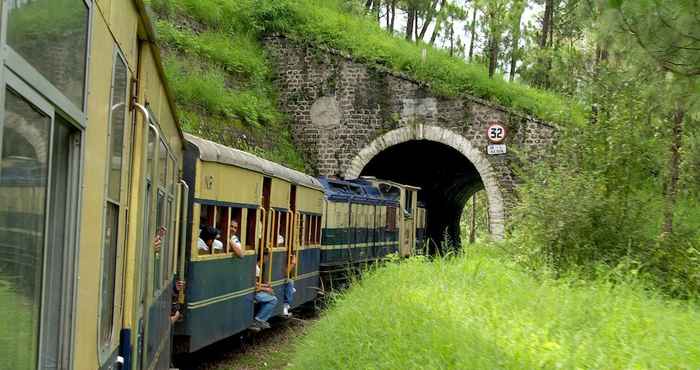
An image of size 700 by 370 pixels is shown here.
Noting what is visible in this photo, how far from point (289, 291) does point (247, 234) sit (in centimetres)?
274

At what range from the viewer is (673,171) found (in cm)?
1226

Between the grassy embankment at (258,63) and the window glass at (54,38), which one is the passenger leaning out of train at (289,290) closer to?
the grassy embankment at (258,63)

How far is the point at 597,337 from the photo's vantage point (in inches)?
255

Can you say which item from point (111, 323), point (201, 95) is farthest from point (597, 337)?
point (201, 95)

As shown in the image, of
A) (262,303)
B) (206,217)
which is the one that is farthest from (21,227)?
(262,303)

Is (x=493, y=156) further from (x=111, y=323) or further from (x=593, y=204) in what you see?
(x=111, y=323)

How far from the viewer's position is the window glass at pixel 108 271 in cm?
296

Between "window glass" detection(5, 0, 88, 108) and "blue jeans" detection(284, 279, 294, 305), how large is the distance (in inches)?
392

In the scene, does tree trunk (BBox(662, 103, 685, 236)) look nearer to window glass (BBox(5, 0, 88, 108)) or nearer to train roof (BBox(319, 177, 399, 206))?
train roof (BBox(319, 177, 399, 206))

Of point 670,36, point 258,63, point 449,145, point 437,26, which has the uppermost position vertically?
point 437,26

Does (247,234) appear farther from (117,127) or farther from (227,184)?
(117,127)

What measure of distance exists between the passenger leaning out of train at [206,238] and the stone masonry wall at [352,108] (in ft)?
55.4

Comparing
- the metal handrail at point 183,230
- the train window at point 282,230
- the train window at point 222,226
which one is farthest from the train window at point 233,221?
the train window at point 282,230

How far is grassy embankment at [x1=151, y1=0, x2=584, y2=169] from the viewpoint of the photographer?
2106 cm
